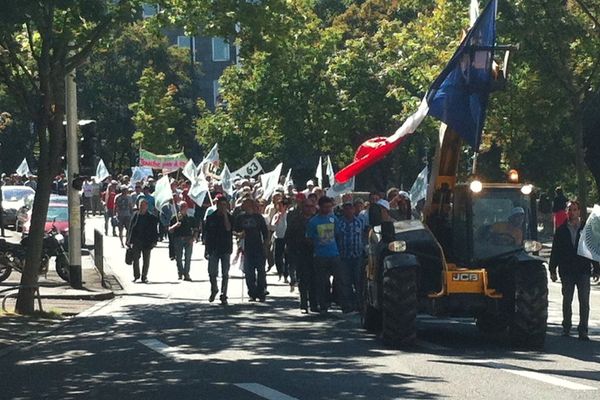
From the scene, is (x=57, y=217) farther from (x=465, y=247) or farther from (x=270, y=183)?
(x=465, y=247)

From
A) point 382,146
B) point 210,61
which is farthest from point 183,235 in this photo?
point 210,61

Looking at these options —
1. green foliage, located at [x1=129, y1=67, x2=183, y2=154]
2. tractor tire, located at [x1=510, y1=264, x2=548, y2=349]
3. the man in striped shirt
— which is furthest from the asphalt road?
green foliage, located at [x1=129, y1=67, x2=183, y2=154]

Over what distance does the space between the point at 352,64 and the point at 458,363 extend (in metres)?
41.5

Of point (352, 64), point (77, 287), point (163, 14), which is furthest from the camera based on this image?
point (352, 64)

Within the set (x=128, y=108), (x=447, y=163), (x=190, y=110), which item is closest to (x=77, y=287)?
(x=447, y=163)

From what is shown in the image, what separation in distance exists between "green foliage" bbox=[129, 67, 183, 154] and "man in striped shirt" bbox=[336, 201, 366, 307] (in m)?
62.0

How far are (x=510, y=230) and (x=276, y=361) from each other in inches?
143

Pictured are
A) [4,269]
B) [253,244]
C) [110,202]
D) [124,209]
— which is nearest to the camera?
[253,244]

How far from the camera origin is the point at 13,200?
50094mm

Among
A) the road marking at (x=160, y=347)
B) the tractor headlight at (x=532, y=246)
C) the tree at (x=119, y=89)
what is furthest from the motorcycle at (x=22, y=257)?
the tree at (x=119, y=89)

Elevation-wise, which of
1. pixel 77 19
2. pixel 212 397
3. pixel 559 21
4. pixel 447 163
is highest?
pixel 559 21

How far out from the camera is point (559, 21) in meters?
34.3

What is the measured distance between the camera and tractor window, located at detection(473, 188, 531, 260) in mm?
17297

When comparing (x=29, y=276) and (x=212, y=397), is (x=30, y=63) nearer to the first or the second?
(x=29, y=276)
